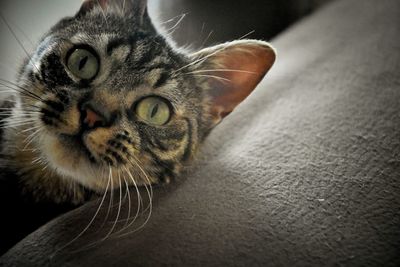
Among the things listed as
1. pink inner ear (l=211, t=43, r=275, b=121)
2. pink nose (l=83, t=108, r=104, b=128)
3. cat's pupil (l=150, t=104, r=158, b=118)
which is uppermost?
pink nose (l=83, t=108, r=104, b=128)

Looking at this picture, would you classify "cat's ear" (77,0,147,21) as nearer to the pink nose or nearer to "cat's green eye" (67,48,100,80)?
"cat's green eye" (67,48,100,80)

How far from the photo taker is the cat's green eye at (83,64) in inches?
25.7

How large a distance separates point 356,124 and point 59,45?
625 millimetres

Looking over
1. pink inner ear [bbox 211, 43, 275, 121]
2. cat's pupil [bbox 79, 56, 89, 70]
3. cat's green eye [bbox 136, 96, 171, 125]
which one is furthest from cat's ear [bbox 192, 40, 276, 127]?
cat's pupil [bbox 79, 56, 89, 70]

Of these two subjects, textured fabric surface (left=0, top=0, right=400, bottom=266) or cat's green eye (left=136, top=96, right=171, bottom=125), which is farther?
cat's green eye (left=136, top=96, right=171, bottom=125)

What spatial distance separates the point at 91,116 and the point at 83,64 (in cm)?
12

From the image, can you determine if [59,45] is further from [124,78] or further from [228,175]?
[228,175]

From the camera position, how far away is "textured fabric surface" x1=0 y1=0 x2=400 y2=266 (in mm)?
483

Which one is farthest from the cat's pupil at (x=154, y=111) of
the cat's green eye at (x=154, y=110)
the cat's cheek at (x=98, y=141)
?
the cat's cheek at (x=98, y=141)

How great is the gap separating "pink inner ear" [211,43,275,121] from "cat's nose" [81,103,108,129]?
28 cm

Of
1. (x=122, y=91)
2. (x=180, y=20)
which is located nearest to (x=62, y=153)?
(x=122, y=91)

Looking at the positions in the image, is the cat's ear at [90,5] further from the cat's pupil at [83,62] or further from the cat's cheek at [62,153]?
the cat's cheek at [62,153]

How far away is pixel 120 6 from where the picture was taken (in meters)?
0.78

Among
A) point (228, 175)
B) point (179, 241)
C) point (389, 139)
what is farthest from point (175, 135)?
point (389, 139)
